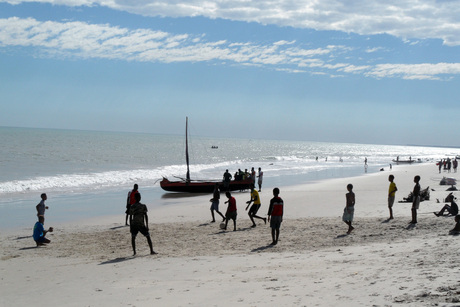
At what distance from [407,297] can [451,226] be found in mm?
6316

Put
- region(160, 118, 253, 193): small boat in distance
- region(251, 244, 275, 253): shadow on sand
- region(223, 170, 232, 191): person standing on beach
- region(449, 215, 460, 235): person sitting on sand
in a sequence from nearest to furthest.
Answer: region(449, 215, 460, 235): person sitting on sand < region(251, 244, 275, 253): shadow on sand < region(223, 170, 232, 191): person standing on beach < region(160, 118, 253, 193): small boat in distance

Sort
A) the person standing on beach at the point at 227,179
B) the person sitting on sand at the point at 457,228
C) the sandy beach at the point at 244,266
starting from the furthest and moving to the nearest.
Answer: the person standing on beach at the point at 227,179, the person sitting on sand at the point at 457,228, the sandy beach at the point at 244,266

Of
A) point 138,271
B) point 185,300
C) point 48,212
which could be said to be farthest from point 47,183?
point 185,300

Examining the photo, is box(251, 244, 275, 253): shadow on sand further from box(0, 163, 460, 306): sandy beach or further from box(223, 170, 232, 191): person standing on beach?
box(223, 170, 232, 191): person standing on beach

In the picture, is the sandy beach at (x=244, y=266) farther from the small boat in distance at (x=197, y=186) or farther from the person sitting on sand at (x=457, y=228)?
the small boat in distance at (x=197, y=186)

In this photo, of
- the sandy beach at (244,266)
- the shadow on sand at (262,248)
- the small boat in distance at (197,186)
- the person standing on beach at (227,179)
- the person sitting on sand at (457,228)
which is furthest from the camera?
the small boat in distance at (197,186)

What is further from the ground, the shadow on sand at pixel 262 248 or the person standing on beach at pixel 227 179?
the person standing on beach at pixel 227 179

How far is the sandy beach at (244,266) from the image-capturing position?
6609mm

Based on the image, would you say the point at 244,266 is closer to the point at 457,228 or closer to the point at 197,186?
the point at 457,228

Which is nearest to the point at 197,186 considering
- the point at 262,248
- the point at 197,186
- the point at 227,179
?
the point at 197,186

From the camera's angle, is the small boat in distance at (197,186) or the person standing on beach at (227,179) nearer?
the person standing on beach at (227,179)

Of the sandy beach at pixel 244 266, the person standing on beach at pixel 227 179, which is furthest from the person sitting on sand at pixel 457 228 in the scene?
the person standing on beach at pixel 227 179

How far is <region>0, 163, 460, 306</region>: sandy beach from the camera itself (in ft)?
21.7

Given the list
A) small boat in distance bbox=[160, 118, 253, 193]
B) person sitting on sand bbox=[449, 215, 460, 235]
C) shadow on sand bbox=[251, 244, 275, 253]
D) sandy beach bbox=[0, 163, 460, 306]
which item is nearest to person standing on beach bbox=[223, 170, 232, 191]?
small boat in distance bbox=[160, 118, 253, 193]
